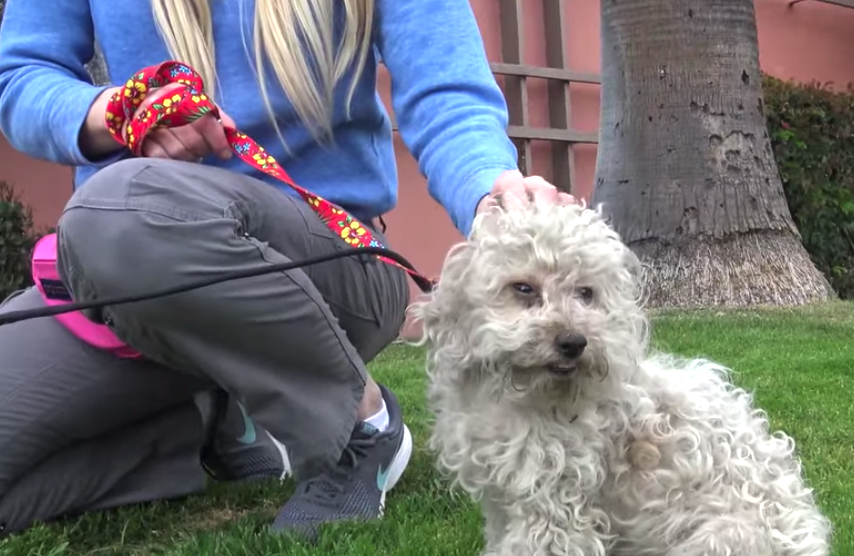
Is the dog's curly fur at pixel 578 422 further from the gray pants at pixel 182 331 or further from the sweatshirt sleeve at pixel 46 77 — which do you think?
the sweatshirt sleeve at pixel 46 77

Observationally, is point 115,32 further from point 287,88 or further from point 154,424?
point 154,424

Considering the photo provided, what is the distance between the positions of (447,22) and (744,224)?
4306mm

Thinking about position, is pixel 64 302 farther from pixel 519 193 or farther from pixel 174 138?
pixel 519 193

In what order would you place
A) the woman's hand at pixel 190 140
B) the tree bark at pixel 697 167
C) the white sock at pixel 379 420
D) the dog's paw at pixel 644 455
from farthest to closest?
the tree bark at pixel 697 167
the white sock at pixel 379 420
the woman's hand at pixel 190 140
the dog's paw at pixel 644 455

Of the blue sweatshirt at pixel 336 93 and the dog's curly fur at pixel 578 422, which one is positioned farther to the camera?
the blue sweatshirt at pixel 336 93

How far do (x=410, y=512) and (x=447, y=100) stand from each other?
3.23 feet

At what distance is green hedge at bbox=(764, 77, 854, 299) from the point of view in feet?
28.9

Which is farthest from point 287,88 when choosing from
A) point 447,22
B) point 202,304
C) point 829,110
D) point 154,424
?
point 829,110

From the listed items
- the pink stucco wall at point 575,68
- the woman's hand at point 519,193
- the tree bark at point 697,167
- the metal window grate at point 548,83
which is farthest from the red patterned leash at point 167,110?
the metal window grate at point 548,83

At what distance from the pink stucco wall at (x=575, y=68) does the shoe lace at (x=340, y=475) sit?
15.0ft

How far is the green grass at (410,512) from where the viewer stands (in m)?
2.30

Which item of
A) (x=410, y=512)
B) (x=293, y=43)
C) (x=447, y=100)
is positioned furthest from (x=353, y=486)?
(x=293, y=43)

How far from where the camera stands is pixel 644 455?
1.84 metres

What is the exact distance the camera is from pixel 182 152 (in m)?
2.27
